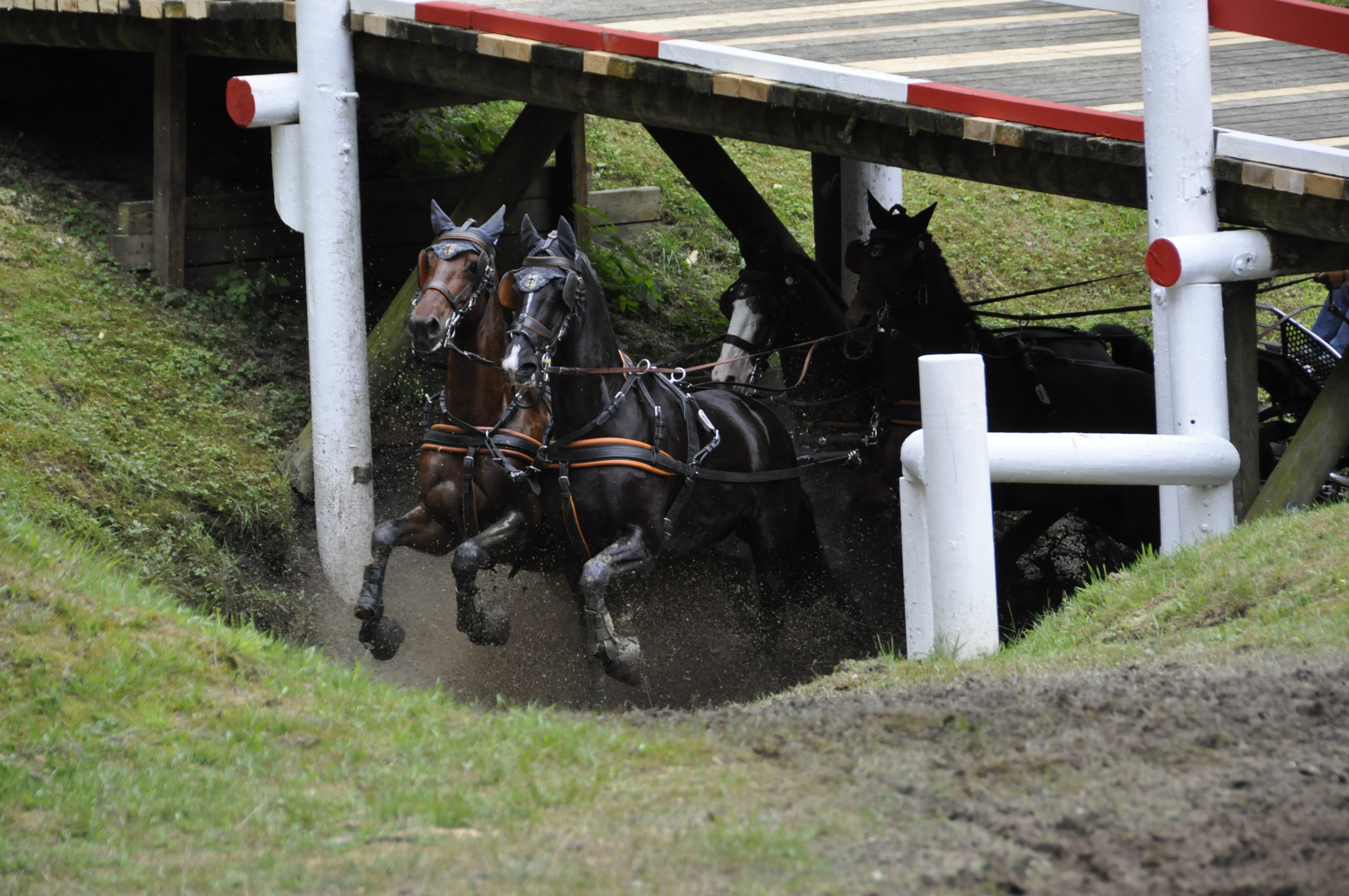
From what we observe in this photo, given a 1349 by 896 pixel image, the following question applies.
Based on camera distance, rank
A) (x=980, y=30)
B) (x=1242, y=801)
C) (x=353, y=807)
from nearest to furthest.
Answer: (x=1242, y=801)
(x=353, y=807)
(x=980, y=30)

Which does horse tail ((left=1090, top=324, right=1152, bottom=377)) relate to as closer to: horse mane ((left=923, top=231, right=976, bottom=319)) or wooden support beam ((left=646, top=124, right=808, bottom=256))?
horse mane ((left=923, top=231, right=976, bottom=319))

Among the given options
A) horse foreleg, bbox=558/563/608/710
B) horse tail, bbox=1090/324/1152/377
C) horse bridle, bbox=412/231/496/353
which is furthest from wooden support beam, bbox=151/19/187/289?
horse tail, bbox=1090/324/1152/377

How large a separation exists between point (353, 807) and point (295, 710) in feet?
3.40

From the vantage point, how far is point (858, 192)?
10117 mm

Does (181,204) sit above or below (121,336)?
above

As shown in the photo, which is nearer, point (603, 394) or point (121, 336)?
point (603, 394)

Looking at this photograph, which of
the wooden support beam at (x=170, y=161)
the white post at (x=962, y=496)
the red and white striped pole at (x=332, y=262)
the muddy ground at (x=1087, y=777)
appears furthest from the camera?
the wooden support beam at (x=170, y=161)

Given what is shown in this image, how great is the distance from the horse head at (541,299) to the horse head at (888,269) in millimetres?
1775

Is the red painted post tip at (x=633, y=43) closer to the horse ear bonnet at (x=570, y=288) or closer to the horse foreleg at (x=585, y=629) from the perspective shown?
the horse ear bonnet at (x=570, y=288)

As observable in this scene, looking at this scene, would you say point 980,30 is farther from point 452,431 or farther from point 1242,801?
point 1242,801

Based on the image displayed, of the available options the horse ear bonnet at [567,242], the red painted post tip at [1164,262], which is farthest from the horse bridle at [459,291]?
the red painted post tip at [1164,262]

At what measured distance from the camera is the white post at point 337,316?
7.82 meters

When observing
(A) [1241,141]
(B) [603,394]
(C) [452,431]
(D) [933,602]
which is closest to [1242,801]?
(D) [933,602]

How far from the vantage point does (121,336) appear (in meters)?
8.58
